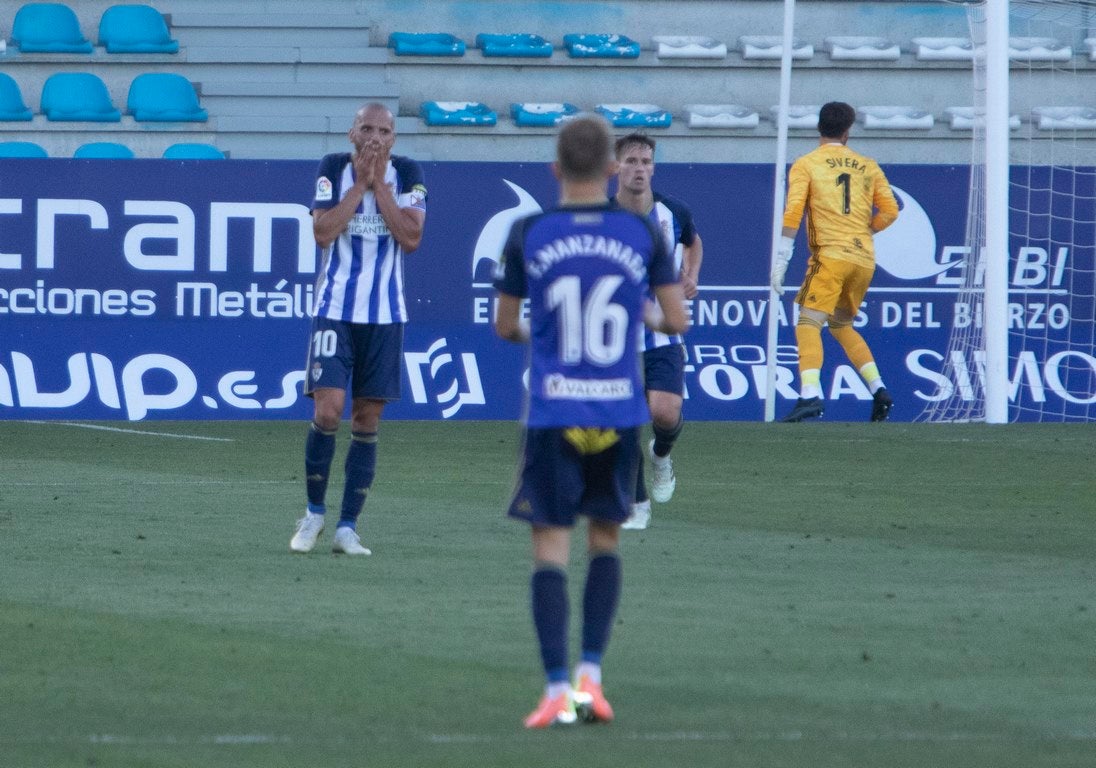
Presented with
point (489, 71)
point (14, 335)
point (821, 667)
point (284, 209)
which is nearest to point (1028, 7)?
point (489, 71)

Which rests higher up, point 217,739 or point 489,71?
point 489,71

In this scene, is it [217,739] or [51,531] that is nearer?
[217,739]

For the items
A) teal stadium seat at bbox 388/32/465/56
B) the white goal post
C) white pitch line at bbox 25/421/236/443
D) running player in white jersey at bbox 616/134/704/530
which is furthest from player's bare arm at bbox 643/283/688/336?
teal stadium seat at bbox 388/32/465/56

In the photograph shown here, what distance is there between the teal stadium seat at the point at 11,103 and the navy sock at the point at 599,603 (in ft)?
52.4

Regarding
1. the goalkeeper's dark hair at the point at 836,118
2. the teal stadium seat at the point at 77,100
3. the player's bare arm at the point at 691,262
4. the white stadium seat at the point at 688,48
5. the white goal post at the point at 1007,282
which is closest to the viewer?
the player's bare arm at the point at 691,262

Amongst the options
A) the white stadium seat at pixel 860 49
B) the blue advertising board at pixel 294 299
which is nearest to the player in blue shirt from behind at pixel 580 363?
the blue advertising board at pixel 294 299

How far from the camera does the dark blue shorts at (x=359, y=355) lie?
8.11 metres

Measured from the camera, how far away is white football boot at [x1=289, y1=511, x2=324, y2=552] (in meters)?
8.06

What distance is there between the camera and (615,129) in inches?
804

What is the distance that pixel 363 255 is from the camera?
8.20m

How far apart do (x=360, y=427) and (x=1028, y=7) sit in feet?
46.5

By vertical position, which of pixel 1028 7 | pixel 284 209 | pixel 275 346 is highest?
pixel 1028 7

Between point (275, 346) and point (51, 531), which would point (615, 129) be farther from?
point (51, 531)

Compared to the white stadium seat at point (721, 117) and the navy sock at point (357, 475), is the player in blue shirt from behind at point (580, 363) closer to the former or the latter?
the navy sock at point (357, 475)
